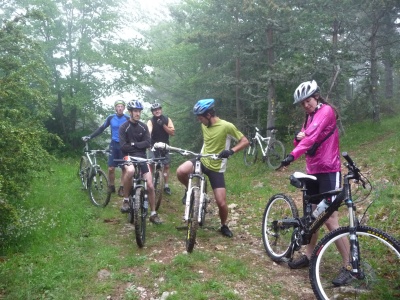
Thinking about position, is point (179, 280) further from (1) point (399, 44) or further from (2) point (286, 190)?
(1) point (399, 44)

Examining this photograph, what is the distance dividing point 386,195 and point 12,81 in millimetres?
7537

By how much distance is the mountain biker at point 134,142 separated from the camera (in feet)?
22.0

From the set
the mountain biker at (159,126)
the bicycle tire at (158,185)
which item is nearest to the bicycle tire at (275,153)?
the mountain biker at (159,126)

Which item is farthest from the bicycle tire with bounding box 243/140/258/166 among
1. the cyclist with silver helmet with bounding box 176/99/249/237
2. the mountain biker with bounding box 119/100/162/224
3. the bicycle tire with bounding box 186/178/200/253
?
the bicycle tire with bounding box 186/178/200/253

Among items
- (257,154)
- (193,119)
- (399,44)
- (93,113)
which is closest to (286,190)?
(257,154)

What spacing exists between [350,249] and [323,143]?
4.43ft

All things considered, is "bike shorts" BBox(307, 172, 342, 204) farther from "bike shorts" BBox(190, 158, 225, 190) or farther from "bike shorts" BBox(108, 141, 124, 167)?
"bike shorts" BBox(108, 141, 124, 167)

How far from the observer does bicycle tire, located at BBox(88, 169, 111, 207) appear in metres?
8.19

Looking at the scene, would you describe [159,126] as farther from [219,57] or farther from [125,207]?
[219,57]

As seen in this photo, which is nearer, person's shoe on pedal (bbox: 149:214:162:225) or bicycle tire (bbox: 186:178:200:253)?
bicycle tire (bbox: 186:178:200:253)

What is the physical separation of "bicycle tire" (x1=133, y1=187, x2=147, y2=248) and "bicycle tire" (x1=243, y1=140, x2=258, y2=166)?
331 inches

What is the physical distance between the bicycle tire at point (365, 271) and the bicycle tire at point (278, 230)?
0.86 m

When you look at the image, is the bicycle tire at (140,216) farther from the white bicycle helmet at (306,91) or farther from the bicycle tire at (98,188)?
the white bicycle helmet at (306,91)

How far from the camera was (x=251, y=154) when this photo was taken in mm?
13961
